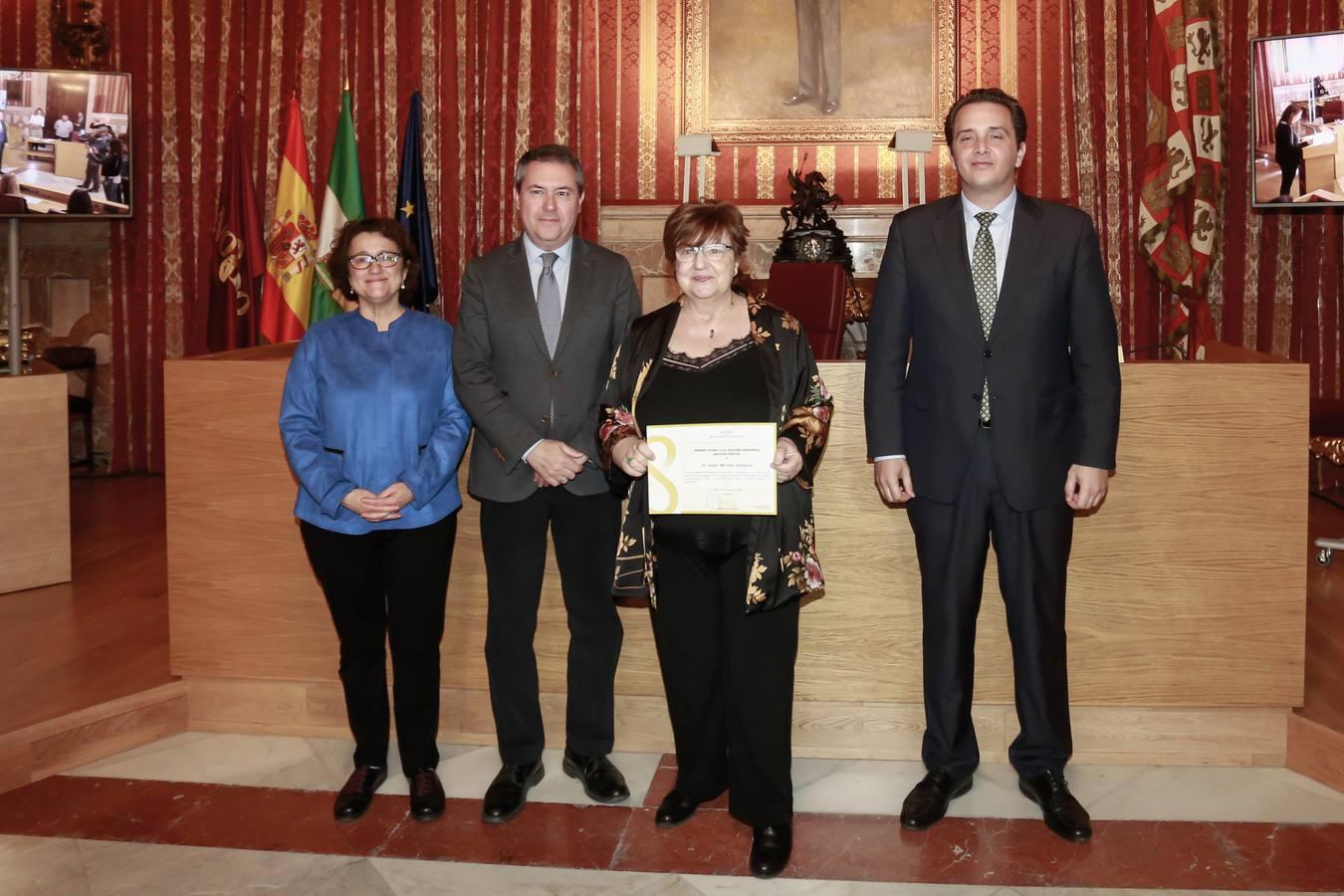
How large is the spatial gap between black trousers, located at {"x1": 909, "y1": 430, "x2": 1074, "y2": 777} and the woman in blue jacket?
4.01 ft

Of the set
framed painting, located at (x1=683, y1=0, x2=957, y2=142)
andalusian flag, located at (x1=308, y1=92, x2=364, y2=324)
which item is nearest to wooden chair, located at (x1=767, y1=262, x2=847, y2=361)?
framed painting, located at (x1=683, y1=0, x2=957, y2=142)

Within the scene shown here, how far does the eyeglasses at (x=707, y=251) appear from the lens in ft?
8.90

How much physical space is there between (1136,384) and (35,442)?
4.22m

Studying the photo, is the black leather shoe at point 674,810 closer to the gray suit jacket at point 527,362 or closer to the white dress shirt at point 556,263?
the gray suit jacket at point 527,362

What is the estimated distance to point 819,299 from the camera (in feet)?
16.0

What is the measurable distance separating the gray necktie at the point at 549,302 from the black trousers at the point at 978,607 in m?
0.97

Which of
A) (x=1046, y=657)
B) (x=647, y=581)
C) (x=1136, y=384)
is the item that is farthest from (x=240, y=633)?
(x=1136, y=384)

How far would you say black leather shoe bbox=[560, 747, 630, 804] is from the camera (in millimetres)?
3240

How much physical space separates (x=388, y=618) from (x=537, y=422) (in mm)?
650

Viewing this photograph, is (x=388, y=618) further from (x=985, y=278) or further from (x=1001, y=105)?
(x=1001, y=105)

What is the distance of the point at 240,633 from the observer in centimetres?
377

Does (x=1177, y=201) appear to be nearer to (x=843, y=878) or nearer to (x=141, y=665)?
(x=843, y=878)

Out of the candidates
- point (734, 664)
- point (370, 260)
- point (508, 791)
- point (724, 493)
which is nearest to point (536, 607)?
point (508, 791)

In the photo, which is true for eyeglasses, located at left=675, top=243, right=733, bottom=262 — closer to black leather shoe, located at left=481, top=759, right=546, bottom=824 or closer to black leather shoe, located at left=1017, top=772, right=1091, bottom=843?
black leather shoe, located at left=481, top=759, right=546, bottom=824
